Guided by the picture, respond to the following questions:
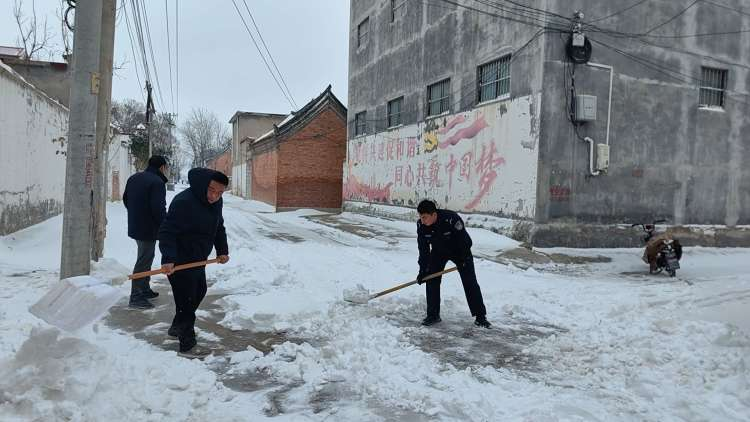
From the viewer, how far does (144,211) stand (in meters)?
5.91

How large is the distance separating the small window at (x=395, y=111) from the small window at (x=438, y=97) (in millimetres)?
2148

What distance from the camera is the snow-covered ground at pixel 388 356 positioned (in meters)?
3.44

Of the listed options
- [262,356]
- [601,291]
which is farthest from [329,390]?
[601,291]

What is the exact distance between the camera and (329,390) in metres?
3.81

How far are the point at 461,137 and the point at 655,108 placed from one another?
4.87m

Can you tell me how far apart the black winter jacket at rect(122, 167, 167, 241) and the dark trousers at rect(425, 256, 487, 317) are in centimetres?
314

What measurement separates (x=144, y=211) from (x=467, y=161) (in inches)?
395

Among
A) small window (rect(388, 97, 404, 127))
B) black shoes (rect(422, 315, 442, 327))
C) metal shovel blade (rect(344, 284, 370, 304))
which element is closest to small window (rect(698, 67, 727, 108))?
small window (rect(388, 97, 404, 127))

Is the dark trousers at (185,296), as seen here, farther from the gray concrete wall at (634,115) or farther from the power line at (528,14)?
the power line at (528,14)

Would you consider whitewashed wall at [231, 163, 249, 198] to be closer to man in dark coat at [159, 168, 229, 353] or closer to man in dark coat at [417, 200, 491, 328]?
man in dark coat at [417, 200, 491, 328]

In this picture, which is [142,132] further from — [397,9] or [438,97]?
[438,97]

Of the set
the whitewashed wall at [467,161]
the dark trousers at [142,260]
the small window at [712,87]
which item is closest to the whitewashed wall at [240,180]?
the whitewashed wall at [467,161]

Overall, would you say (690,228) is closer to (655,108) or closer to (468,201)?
(655,108)

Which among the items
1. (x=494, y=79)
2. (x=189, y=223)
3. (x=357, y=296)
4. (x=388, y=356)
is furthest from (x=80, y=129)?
(x=494, y=79)
